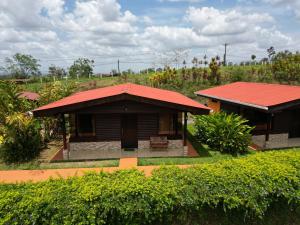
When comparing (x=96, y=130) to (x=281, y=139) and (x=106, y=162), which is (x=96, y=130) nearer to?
(x=106, y=162)

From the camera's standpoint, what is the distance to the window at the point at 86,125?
1375 cm

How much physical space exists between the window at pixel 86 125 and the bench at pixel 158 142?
341 cm

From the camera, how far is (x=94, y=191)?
20.2 ft

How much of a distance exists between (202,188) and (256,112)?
11.5 m

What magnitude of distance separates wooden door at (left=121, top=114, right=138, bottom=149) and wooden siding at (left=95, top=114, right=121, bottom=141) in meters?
0.40

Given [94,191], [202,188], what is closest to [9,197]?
[94,191]

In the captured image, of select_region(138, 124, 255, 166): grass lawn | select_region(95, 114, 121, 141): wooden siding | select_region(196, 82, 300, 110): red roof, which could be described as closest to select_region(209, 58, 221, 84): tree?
select_region(196, 82, 300, 110): red roof

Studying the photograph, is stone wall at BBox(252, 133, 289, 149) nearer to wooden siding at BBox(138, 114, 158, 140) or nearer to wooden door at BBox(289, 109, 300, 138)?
wooden door at BBox(289, 109, 300, 138)

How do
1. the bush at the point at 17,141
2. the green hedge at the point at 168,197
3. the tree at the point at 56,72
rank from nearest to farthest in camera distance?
A: the green hedge at the point at 168,197
the bush at the point at 17,141
the tree at the point at 56,72

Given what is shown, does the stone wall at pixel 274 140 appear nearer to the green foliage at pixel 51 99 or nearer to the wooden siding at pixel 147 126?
the wooden siding at pixel 147 126

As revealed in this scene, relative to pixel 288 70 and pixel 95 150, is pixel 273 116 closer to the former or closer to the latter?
pixel 95 150

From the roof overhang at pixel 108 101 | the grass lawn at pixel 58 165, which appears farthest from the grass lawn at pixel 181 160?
the roof overhang at pixel 108 101

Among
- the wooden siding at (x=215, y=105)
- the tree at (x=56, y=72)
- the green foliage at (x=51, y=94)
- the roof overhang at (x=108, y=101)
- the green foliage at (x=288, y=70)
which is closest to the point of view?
the roof overhang at (x=108, y=101)

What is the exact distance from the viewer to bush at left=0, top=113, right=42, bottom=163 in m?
12.6
